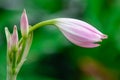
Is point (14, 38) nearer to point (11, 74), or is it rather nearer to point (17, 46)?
point (17, 46)

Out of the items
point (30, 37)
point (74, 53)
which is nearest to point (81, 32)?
point (30, 37)

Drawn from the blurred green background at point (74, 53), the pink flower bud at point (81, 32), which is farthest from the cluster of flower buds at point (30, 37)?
the blurred green background at point (74, 53)

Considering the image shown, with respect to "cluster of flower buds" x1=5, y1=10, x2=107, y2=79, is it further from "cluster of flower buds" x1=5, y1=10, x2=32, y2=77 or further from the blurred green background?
the blurred green background

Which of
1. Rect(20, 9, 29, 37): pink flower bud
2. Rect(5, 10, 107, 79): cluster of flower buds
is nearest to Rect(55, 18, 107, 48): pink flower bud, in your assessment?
Rect(5, 10, 107, 79): cluster of flower buds

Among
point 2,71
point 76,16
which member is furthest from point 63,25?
point 76,16

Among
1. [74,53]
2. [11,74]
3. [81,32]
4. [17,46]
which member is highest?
[74,53]

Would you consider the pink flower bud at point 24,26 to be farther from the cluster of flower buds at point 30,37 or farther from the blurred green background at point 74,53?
the blurred green background at point 74,53
